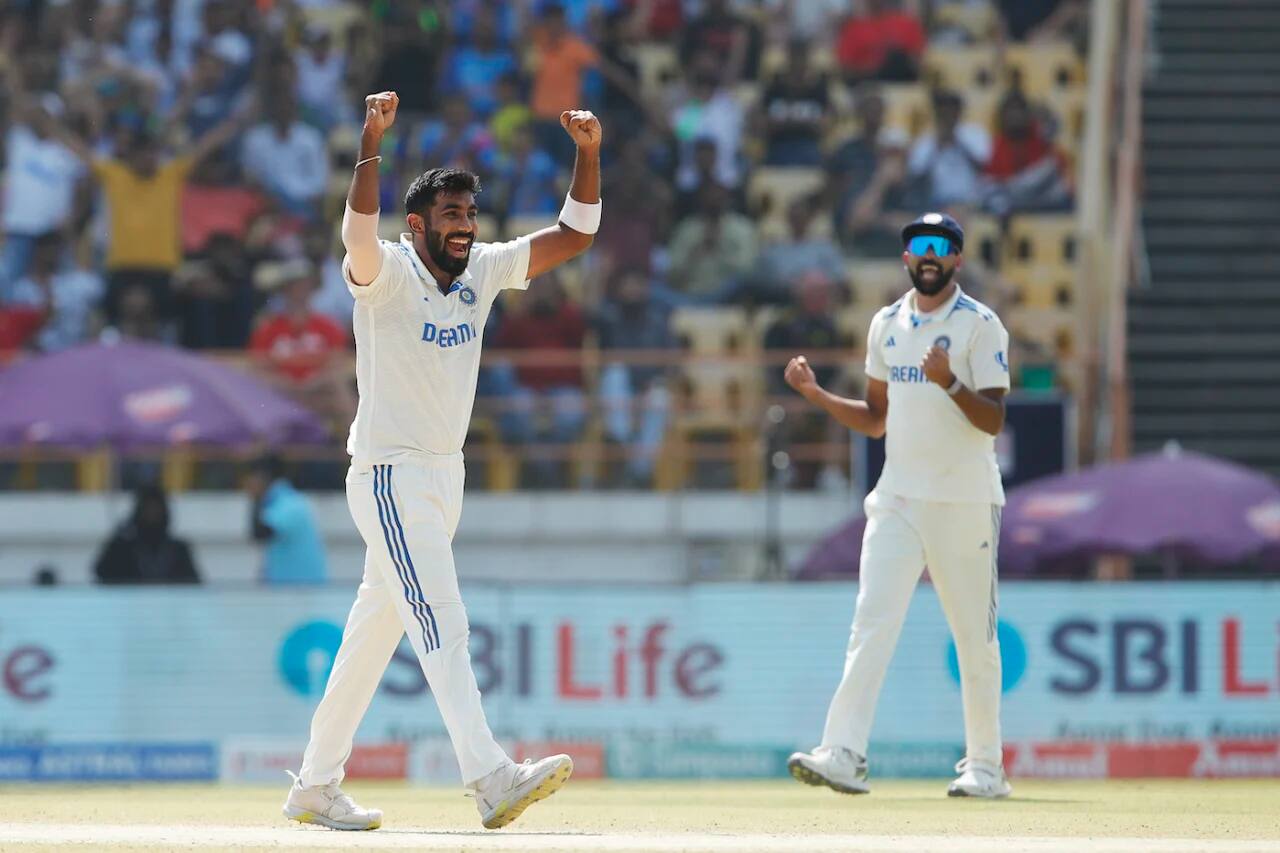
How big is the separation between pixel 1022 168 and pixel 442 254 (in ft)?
40.0

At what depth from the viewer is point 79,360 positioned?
1584 centimetres

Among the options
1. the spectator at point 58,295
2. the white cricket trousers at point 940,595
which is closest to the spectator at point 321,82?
the spectator at point 58,295

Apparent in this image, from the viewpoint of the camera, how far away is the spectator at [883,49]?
20.5 metres

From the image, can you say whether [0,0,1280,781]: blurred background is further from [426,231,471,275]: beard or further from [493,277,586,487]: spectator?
[426,231,471,275]: beard

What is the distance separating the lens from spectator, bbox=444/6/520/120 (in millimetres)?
20484

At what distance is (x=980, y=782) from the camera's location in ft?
32.4

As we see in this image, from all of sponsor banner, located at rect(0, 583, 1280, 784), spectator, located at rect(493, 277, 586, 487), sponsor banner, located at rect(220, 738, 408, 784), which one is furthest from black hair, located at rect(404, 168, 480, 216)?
spectator, located at rect(493, 277, 586, 487)

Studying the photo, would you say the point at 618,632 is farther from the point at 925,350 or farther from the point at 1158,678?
the point at 925,350

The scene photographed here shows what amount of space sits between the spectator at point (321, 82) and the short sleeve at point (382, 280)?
1281 cm

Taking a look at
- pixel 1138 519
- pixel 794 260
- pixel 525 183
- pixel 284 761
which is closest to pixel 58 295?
pixel 525 183

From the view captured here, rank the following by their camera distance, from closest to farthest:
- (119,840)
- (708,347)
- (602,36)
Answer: (119,840)
(708,347)
(602,36)

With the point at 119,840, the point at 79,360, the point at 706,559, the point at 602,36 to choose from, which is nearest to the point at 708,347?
the point at 706,559

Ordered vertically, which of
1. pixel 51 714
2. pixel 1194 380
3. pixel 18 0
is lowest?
pixel 51 714

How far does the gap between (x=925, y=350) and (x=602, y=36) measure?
11447mm
